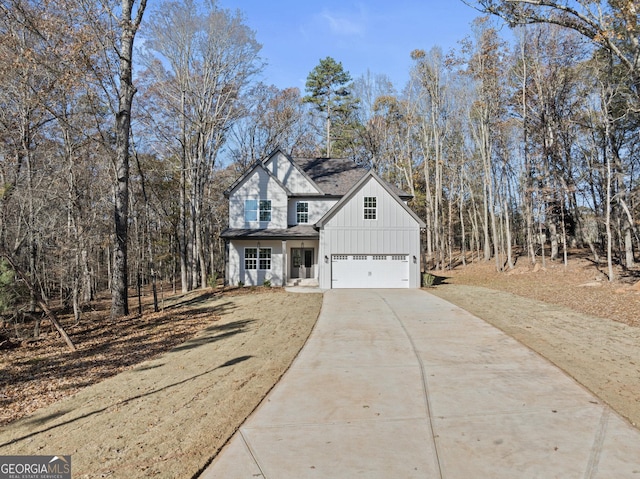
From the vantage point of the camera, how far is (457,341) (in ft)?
30.7

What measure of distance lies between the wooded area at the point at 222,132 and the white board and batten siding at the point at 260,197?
2514 millimetres

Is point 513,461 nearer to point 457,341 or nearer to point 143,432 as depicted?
point 143,432

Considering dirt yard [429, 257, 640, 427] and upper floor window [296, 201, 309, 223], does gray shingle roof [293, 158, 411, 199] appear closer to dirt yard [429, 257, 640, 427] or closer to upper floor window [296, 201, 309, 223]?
upper floor window [296, 201, 309, 223]

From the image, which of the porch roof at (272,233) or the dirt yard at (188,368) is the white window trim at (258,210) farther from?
the dirt yard at (188,368)

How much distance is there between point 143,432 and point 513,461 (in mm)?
4445

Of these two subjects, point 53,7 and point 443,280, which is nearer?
point 53,7

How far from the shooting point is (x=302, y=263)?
23672 mm

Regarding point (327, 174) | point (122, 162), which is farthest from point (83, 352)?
point (327, 174)

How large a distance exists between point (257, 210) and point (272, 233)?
1.89m

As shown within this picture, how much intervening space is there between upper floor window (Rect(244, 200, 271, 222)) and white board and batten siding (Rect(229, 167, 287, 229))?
18 cm

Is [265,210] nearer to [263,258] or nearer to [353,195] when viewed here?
[263,258]

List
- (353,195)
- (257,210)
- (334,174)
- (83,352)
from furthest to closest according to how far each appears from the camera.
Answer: (334,174)
(257,210)
(353,195)
(83,352)

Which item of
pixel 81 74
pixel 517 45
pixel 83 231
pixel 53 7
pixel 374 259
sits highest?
pixel 517 45

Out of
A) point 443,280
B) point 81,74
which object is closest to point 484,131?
point 443,280
